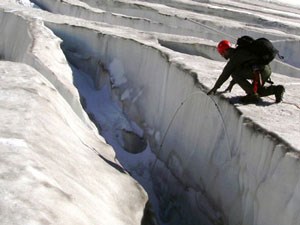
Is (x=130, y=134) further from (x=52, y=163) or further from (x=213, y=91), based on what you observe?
(x=52, y=163)

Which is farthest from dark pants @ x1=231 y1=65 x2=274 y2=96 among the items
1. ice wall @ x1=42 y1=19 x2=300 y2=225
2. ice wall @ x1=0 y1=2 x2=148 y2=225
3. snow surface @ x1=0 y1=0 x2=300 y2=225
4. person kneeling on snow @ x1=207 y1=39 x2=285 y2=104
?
ice wall @ x1=0 y1=2 x2=148 y2=225

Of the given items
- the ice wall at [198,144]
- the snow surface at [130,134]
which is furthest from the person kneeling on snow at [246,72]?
the ice wall at [198,144]

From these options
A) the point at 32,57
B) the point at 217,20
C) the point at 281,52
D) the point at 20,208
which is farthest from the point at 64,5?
the point at 20,208

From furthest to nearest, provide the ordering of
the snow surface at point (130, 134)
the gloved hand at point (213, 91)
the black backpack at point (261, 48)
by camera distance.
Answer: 1. the gloved hand at point (213, 91)
2. the black backpack at point (261, 48)
3. the snow surface at point (130, 134)

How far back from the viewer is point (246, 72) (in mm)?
6555

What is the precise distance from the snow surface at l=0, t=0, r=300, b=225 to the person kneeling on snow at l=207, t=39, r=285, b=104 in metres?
0.17

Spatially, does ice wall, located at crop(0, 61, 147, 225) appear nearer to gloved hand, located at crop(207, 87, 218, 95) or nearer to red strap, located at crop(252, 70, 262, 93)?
gloved hand, located at crop(207, 87, 218, 95)

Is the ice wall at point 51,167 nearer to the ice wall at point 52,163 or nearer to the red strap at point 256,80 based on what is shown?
the ice wall at point 52,163

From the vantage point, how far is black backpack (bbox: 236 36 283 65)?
6305 millimetres

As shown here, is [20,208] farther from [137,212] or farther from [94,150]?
[94,150]

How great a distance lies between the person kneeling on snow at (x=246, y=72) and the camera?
6.44 meters

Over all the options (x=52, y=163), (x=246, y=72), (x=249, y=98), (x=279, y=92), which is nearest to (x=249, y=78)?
(x=246, y=72)

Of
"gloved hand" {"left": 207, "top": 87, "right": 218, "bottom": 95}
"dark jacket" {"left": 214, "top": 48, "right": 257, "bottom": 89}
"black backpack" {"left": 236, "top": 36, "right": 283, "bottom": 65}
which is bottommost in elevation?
"gloved hand" {"left": 207, "top": 87, "right": 218, "bottom": 95}

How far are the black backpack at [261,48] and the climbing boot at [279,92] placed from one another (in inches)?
14.6
